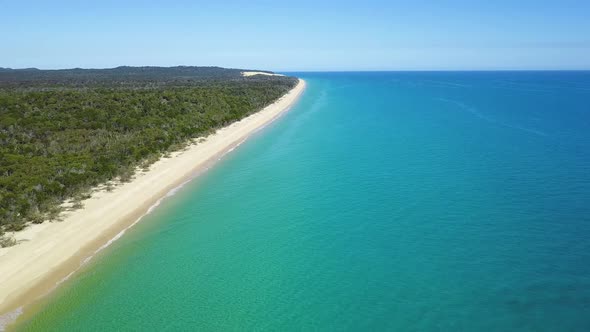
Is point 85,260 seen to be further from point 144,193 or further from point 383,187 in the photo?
point 383,187

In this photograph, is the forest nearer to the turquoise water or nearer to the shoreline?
the shoreline

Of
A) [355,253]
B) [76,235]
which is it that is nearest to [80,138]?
[76,235]

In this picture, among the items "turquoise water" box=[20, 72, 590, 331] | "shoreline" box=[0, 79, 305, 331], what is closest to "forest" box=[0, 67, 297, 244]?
"shoreline" box=[0, 79, 305, 331]

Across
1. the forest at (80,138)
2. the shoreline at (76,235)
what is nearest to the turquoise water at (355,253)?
the shoreline at (76,235)

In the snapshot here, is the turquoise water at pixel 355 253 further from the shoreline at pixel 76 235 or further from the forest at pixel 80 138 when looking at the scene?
the forest at pixel 80 138

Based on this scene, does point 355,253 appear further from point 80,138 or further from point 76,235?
point 80,138

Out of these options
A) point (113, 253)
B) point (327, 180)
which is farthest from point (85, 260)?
point (327, 180)

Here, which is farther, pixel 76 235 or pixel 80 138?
pixel 80 138
